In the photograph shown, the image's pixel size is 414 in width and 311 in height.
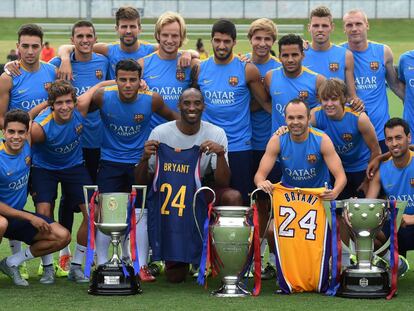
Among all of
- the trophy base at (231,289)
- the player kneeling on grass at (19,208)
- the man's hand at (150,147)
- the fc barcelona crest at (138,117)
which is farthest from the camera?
the fc barcelona crest at (138,117)

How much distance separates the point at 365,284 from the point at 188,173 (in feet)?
5.07

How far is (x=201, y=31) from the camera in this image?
50281mm

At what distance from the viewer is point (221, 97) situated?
8.27 metres

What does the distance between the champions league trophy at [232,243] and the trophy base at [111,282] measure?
59 cm

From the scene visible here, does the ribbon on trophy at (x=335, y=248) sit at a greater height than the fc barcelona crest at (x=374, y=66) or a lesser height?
lesser

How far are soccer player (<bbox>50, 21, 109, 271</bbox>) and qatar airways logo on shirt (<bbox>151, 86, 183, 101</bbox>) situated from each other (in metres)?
0.58

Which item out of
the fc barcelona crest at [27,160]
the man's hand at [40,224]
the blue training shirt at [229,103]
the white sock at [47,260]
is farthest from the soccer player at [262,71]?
the fc barcelona crest at [27,160]

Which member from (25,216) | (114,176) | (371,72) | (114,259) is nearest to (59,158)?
(114,176)

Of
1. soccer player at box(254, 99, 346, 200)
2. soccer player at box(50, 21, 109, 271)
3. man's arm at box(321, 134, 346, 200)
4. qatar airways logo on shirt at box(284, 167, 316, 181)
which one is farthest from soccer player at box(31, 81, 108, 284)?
man's arm at box(321, 134, 346, 200)

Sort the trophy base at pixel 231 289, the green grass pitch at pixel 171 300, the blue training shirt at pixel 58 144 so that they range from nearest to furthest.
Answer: the green grass pitch at pixel 171 300 → the trophy base at pixel 231 289 → the blue training shirt at pixel 58 144

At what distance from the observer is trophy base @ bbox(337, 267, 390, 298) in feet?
23.1

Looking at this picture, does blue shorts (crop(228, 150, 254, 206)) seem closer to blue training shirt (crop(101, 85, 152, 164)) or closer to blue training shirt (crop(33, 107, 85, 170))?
blue training shirt (crop(101, 85, 152, 164))

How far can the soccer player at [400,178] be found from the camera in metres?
7.54

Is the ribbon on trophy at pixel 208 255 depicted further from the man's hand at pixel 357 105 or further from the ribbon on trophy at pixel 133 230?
the man's hand at pixel 357 105
